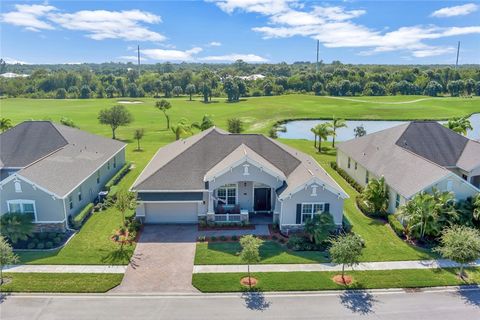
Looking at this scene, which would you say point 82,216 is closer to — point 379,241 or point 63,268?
point 63,268

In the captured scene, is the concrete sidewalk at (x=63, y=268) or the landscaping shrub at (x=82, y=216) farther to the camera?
the landscaping shrub at (x=82, y=216)

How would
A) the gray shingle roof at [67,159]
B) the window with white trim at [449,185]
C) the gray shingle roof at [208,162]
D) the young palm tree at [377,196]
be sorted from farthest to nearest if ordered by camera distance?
the young palm tree at [377,196] < the gray shingle roof at [208,162] < the gray shingle roof at [67,159] < the window with white trim at [449,185]

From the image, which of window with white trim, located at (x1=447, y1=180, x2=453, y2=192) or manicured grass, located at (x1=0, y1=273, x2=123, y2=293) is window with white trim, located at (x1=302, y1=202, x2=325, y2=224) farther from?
manicured grass, located at (x1=0, y1=273, x2=123, y2=293)

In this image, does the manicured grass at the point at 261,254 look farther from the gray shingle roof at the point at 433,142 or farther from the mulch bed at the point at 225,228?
the gray shingle roof at the point at 433,142

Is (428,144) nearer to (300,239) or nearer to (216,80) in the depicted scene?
(300,239)

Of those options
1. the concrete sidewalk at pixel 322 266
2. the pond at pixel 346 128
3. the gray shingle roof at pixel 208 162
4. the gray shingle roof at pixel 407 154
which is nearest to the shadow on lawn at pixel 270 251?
→ the concrete sidewalk at pixel 322 266

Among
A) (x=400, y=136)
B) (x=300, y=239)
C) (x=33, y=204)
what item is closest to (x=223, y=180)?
(x=300, y=239)

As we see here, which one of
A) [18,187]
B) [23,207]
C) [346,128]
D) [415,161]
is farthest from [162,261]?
[346,128]
